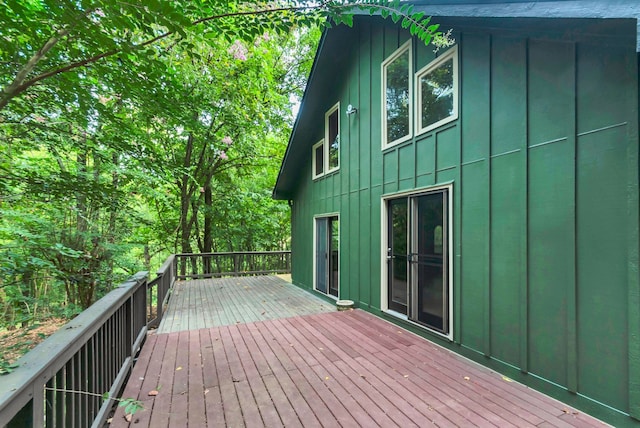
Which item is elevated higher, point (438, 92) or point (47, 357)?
point (438, 92)

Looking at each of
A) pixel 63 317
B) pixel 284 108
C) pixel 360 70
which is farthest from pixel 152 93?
pixel 284 108

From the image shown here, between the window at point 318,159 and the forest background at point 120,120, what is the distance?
7.34 feet

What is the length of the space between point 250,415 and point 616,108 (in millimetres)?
3564

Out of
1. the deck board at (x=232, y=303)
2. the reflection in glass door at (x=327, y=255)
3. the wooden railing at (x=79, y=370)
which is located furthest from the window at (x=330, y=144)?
the wooden railing at (x=79, y=370)

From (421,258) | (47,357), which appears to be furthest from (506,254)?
(47,357)

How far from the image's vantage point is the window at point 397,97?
4.26 m

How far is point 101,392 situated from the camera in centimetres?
213

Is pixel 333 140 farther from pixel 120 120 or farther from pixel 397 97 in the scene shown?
pixel 120 120

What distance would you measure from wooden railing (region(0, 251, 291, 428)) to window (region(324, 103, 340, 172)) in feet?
14.0

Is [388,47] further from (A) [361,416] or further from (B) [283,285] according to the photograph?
(B) [283,285]

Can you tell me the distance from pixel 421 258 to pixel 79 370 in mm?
3597

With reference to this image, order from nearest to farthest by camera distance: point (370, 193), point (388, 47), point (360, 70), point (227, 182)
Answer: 1. point (388, 47)
2. point (370, 193)
3. point (360, 70)
4. point (227, 182)

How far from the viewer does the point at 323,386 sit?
8.70 feet

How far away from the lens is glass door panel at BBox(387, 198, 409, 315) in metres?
4.30
